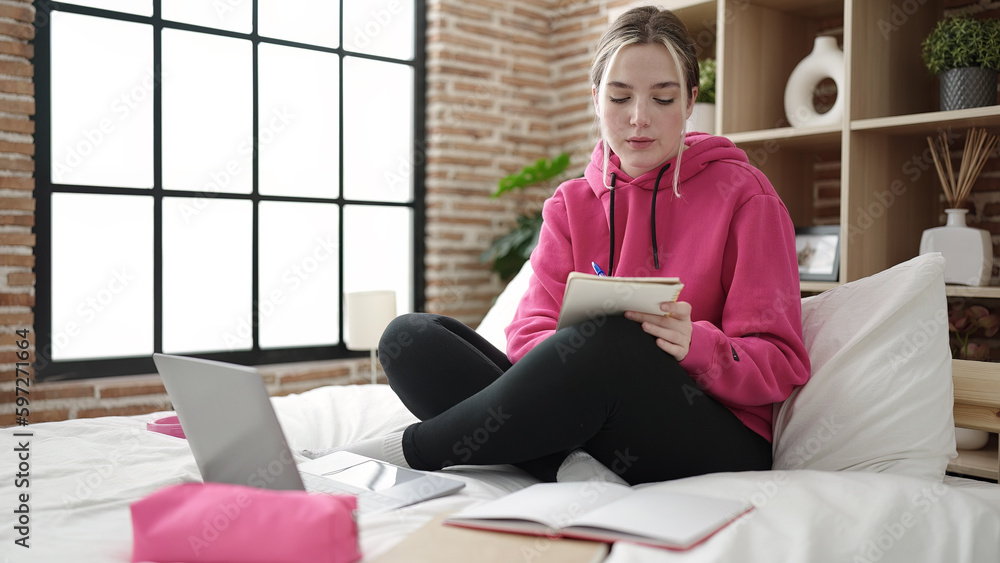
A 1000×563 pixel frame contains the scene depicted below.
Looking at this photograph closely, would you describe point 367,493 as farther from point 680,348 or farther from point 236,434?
point 680,348

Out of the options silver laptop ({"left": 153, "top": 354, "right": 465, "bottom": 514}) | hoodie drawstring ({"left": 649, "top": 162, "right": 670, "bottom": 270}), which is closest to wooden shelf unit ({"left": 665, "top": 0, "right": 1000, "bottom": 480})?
hoodie drawstring ({"left": 649, "top": 162, "right": 670, "bottom": 270})

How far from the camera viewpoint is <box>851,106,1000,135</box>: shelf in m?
1.89

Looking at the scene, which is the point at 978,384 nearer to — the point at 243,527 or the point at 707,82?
the point at 243,527

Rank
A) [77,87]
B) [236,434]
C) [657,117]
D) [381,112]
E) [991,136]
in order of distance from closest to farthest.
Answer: [236,434] < [657,117] < [991,136] < [77,87] < [381,112]

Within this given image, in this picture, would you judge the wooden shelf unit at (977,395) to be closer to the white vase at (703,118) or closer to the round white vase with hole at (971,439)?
the round white vase with hole at (971,439)

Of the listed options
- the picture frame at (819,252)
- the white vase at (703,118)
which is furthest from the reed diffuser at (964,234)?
the white vase at (703,118)

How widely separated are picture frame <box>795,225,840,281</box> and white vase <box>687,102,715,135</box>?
48 cm

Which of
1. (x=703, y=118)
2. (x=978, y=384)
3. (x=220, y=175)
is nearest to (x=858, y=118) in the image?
(x=703, y=118)

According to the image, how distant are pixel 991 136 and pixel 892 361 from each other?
1209 millimetres

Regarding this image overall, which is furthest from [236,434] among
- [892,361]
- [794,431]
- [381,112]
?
[381,112]

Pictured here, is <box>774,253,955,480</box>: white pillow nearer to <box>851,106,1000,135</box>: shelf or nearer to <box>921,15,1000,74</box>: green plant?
<box>851,106,1000,135</box>: shelf

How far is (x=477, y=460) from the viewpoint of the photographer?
1181 millimetres

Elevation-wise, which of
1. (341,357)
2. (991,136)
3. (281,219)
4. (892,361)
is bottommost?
(341,357)

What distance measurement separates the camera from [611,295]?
1.06 meters
